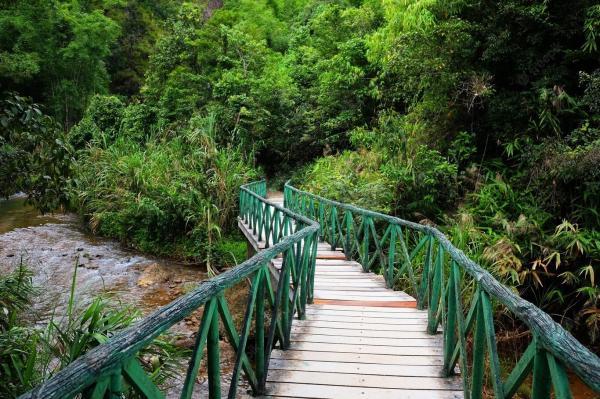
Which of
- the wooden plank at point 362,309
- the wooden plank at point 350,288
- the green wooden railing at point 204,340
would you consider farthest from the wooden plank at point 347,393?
the wooden plank at point 350,288

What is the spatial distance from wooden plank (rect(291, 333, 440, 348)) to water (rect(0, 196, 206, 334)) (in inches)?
168

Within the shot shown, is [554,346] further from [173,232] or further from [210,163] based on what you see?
[210,163]

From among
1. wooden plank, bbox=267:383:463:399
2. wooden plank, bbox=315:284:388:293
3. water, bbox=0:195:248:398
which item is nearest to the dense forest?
water, bbox=0:195:248:398

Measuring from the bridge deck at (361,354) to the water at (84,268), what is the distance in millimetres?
4068

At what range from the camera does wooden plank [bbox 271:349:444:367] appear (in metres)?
3.68

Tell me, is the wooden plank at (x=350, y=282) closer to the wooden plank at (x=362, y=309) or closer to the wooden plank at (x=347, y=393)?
the wooden plank at (x=362, y=309)

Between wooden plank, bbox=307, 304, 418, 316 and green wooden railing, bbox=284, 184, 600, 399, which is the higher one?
green wooden railing, bbox=284, 184, 600, 399

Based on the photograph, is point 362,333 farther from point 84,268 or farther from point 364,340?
point 84,268

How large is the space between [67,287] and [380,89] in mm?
10840

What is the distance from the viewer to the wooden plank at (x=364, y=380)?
3.27 m

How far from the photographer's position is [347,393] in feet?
10.3

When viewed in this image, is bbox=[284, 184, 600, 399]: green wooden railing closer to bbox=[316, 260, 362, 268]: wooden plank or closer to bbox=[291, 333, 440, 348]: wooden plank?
bbox=[291, 333, 440, 348]: wooden plank

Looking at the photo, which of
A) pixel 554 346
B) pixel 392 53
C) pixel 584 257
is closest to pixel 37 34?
pixel 392 53

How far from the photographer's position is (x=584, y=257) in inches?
294
